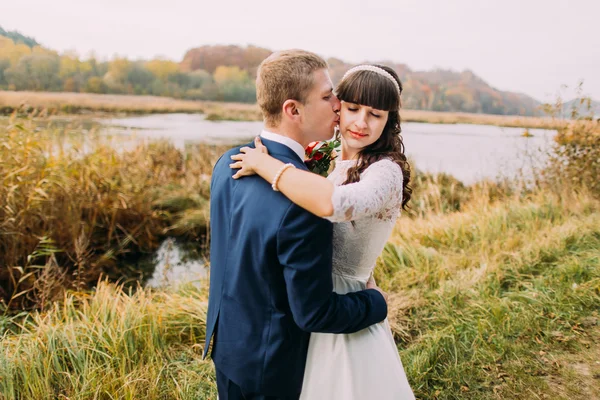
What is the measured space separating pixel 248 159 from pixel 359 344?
79 centimetres

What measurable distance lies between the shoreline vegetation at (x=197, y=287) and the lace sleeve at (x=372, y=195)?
185 centimetres

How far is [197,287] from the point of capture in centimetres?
451

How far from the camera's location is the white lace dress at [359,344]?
1611mm

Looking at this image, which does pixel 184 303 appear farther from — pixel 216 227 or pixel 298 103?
pixel 298 103

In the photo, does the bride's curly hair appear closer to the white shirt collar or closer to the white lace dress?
the white lace dress

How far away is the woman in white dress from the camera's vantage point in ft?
5.04

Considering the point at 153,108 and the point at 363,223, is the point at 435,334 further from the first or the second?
the point at 153,108

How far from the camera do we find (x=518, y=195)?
7.29 metres

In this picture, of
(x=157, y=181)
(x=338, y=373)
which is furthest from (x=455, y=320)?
(x=157, y=181)

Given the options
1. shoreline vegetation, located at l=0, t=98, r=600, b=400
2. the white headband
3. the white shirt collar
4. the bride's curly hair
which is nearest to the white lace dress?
the bride's curly hair

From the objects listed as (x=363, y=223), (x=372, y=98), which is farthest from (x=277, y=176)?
(x=372, y=98)

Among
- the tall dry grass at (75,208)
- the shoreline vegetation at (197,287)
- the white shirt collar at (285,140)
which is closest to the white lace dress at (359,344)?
the white shirt collar at (285,140)

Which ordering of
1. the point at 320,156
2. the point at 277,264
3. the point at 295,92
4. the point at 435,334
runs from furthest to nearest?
the point at 435,334, the point at 320,156, the point at 295,92, the point at 277,264

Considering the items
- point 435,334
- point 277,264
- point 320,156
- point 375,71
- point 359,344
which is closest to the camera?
point 277,264
